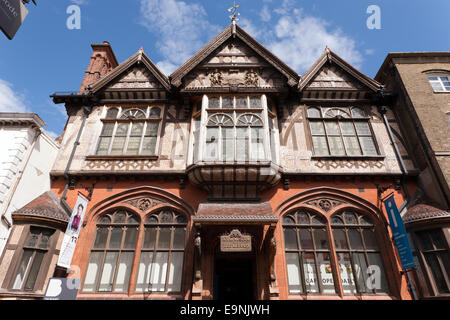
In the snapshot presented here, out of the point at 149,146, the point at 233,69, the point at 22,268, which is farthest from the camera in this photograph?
the point at 233,69

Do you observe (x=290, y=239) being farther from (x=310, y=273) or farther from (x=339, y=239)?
(x=339, y=239)

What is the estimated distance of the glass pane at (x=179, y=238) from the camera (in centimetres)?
889

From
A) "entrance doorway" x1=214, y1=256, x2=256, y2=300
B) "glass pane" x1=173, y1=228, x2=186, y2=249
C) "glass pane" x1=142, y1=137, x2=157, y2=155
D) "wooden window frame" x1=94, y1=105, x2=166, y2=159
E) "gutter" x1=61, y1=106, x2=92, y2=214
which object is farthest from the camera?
"glass pane" x1=142, y1=137, x2=157, y2=155

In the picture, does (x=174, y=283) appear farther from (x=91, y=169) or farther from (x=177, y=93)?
(x=177, y=93)

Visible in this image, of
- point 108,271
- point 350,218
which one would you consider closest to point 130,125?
point 108,271

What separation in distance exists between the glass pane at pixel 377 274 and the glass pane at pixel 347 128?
16.6 ft

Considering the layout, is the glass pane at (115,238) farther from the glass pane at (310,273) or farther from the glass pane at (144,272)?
the glass pane at (310,273)

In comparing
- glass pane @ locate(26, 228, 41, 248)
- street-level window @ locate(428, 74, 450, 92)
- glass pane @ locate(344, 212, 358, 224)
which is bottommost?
glass pane @ locate(26, 228, 41, 248)

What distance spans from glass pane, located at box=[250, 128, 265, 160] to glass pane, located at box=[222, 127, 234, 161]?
0.76m

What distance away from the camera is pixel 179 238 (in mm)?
9023

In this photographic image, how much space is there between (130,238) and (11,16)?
7.23 meters

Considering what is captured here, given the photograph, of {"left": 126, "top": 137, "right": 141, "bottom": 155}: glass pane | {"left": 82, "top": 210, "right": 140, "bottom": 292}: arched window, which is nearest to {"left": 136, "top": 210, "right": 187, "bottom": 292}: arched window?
{"left": 82, "top": 210, "right": 140, "bottom": 292}: arched window

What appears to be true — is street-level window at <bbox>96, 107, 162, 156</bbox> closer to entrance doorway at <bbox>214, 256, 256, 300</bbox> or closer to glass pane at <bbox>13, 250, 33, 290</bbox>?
glass pane at <bbox>13, 250, 33, 290</bbox>

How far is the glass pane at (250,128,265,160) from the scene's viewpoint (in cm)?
952
